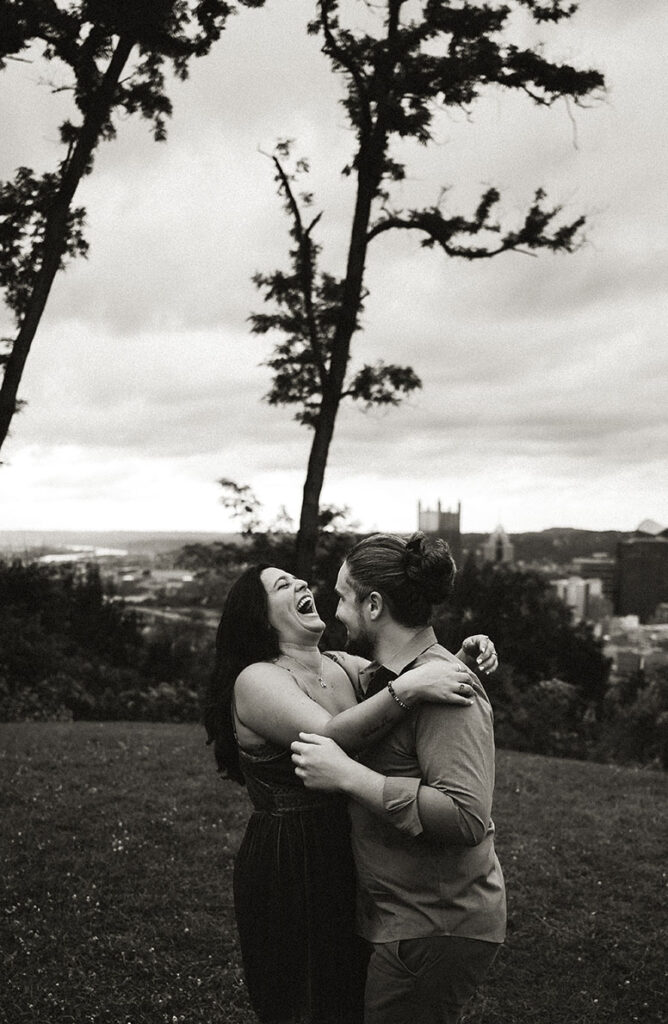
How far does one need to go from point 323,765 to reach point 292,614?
0.68 metres

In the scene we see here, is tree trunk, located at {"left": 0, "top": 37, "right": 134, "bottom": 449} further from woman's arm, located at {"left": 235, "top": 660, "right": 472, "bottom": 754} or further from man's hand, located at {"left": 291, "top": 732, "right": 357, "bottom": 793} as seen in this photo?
man's hand, located at {"left": 291, "top": 732, "right": 357, "bottom": 793}

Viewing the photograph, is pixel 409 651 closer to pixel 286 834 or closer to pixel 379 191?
pixel 286 834

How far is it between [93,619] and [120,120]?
21.3 meters

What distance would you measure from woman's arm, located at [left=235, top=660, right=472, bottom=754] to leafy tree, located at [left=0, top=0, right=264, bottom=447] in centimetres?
562

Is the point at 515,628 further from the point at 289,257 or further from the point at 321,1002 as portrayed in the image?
the point at 321,1002

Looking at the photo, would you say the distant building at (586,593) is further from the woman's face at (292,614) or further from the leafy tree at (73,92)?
the woman's face at (292,614)

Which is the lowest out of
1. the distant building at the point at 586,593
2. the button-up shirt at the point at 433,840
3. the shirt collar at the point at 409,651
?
the distant building at the point at 586,593

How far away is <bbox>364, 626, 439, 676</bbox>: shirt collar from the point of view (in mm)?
2650

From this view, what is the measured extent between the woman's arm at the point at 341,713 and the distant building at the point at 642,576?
50616mm

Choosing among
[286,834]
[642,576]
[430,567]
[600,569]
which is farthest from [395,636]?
[600,569]

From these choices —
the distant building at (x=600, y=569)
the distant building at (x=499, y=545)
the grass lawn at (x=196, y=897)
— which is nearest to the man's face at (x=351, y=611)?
the grass lawn at (x=196, y=897)

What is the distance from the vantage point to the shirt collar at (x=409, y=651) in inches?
104

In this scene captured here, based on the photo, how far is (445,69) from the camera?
10.3 m

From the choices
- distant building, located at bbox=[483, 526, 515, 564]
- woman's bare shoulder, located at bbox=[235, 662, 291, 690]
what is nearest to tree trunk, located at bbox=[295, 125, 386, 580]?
woman's bare shoulder, located at bbox=[235, 662, 291, 690]
